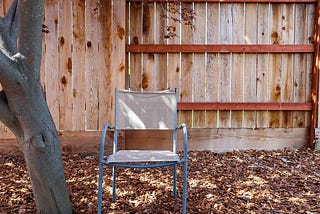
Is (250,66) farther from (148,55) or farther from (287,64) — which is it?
(148,55)

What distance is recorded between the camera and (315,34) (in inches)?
137

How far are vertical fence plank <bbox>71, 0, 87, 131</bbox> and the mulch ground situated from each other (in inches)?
15.8

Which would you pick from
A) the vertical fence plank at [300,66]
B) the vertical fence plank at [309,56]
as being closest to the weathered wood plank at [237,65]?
the vertical fence plank at [300,66]

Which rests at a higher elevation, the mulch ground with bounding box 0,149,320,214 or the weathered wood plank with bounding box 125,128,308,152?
the weathered wood plank with bounding box 125,128,308,152

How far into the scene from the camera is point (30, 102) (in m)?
1.86

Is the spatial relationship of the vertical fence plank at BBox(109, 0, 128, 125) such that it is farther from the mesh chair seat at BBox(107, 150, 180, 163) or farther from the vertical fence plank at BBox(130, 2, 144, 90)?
the mesh chair seat at BBox(107, 150, 180, 163)

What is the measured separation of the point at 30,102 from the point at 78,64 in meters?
1.48

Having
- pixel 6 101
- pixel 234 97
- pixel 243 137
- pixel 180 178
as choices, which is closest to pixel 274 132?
pixel 243 137

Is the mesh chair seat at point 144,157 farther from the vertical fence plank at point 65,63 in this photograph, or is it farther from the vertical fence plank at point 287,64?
the vertical fence plank at point 287,64

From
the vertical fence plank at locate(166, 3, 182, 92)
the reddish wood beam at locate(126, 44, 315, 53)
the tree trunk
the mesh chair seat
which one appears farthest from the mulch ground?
the reddish wood beam at locate(126, 44, 315, 53)

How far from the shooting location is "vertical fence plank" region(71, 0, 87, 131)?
3.26 metres

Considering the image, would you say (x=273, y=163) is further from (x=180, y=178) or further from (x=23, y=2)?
(x=23, y=2)

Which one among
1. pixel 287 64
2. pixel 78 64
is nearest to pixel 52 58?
pixel 78 64

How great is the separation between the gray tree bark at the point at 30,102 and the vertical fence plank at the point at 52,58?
123 centimetres
